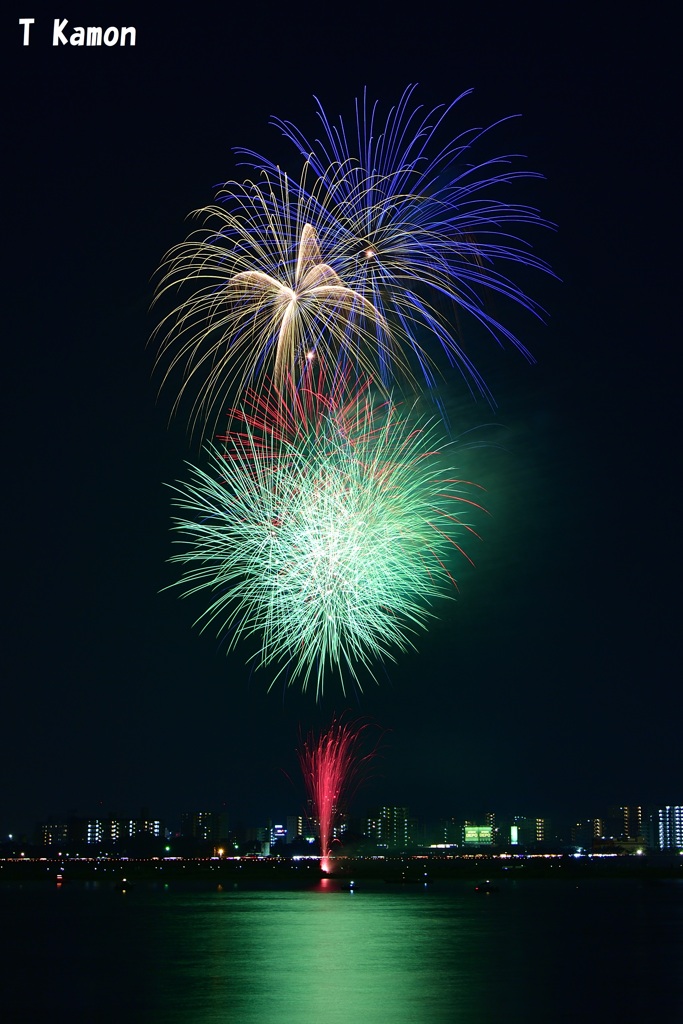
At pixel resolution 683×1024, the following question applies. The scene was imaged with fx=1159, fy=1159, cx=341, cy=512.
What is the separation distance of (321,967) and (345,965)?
30.7 inches

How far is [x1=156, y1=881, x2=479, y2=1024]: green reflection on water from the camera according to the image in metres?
21.0

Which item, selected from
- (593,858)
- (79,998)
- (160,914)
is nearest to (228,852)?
(593,858)

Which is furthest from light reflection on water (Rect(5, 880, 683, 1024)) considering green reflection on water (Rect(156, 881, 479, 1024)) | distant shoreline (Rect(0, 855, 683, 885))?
distant shoreline (Rect(0, 855, 683, 885))

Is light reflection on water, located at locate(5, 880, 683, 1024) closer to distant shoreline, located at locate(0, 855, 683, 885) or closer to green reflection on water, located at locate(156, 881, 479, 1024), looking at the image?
green reflection on water, located at locate(156, 881, 479, 1024)

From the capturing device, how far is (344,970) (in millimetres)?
27312

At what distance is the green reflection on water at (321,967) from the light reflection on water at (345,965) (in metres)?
0.05

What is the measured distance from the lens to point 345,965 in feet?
93.2

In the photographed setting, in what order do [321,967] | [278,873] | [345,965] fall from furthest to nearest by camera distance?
[278,873], [345,965], [321,967]

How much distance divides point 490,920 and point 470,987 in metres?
25.2

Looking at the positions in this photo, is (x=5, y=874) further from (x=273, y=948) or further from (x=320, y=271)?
(x=320, y=271)

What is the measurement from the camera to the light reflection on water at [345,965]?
2122 cm

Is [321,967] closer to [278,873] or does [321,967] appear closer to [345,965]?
[345,965]

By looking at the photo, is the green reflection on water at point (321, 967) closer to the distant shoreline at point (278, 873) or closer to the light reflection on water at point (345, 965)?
the light reflection on water at point (345, 965)

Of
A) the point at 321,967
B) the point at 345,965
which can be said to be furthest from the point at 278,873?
the point at 321,967
